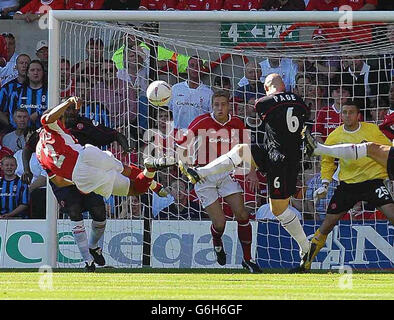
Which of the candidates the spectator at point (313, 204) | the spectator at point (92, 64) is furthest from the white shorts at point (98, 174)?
the spectator at point (313, 204)

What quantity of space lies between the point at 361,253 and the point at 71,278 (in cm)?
485

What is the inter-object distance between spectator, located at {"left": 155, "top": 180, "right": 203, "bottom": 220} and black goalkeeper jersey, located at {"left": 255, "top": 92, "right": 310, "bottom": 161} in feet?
9.46

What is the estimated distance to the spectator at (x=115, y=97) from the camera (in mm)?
14812

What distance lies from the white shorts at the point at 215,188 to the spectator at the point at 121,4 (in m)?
4.52

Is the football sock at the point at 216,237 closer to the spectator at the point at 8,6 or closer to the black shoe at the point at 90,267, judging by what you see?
the black shoe at the point at 90,267

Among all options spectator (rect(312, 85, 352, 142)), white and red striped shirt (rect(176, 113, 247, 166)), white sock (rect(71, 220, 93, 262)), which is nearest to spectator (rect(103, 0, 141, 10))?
spectator (rect(312, 85, 352, 142))

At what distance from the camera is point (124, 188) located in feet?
43.1

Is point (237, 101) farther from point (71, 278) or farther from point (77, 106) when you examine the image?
point (71, 278)

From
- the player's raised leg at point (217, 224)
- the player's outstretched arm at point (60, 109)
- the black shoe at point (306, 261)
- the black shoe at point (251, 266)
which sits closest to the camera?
the player's outstretched arm at point (60, 109)

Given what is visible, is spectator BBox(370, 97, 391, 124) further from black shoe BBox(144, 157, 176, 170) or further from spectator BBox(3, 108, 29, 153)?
spectator BBox(3, 108, 29, 153)

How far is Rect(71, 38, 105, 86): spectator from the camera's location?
581 inches
